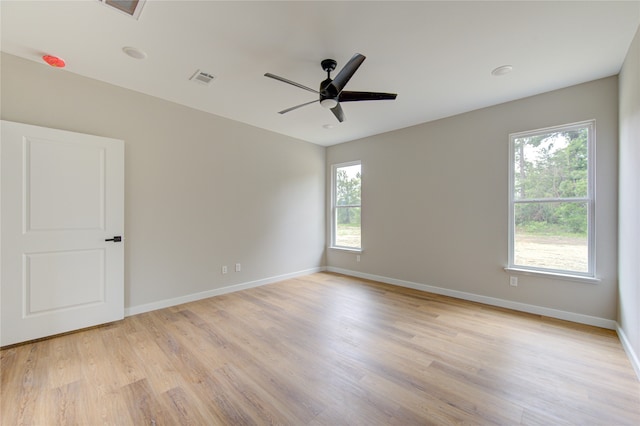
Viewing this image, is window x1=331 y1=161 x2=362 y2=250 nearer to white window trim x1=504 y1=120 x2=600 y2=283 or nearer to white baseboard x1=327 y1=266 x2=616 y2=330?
white baseboard x1=327 y1=266 x2=616 y2=330

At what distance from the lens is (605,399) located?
5.93 feet

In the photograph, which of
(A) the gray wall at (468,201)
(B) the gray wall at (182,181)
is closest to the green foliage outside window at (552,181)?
(A) the gray wall at (468,201)

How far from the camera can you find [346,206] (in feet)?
18.4

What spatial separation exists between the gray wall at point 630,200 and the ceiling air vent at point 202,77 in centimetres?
395

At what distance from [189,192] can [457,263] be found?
13.5 ft

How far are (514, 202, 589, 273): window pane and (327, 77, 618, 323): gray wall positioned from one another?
15cm

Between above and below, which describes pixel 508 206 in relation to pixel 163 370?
above

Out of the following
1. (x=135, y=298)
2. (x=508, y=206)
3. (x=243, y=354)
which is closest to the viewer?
(x=243, y=354)

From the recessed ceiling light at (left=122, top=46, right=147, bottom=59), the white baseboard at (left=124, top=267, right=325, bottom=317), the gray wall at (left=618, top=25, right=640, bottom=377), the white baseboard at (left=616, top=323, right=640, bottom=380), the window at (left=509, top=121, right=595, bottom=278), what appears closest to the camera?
the white baseboard at (left=616, top=323, right=640, bottom=380)

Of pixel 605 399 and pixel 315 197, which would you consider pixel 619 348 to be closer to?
pixel 605 399

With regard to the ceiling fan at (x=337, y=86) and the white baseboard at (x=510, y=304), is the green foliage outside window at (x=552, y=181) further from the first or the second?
the ceiling fan at (x=337, y=86)

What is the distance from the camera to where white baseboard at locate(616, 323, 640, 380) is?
2084 mm

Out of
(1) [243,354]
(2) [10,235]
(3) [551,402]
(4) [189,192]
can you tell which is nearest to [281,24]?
(4) [189,192]

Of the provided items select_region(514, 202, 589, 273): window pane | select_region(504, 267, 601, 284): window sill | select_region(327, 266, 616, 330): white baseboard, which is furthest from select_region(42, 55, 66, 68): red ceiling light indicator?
select_region(504, 267, 601, 284): window sill
